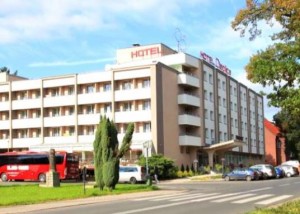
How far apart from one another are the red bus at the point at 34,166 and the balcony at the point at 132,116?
13.6 meters

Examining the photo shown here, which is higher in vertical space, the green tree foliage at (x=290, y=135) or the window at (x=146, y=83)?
the window at (x=146, y=83)

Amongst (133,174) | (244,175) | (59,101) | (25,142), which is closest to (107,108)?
(59,101)

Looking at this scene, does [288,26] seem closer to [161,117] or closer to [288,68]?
[288,68]

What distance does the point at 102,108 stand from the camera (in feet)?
231

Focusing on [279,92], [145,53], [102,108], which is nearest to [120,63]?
[145,53]

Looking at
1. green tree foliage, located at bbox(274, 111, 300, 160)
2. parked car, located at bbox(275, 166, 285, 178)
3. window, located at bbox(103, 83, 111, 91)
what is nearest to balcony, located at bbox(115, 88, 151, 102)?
window, located at bbox(103, 83, 111, 91)

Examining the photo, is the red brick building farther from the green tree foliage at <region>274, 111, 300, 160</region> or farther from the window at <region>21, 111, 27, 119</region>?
the window at <region>21, 111, 27, 119</region>

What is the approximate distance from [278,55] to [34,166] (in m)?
43.3

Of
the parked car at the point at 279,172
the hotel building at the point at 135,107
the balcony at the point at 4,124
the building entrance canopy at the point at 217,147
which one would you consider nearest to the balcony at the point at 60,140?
the hotel building at the point at 135,107

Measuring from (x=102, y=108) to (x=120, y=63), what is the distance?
379 inches

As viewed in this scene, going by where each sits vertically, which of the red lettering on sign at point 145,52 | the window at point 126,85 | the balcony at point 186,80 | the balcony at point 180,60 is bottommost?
the window at point 126,85

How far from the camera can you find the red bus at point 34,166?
174 ft

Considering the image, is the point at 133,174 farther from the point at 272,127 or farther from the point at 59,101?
the point at 272,127

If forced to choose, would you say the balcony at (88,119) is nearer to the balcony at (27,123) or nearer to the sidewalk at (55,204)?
the balcony at (27,123)
